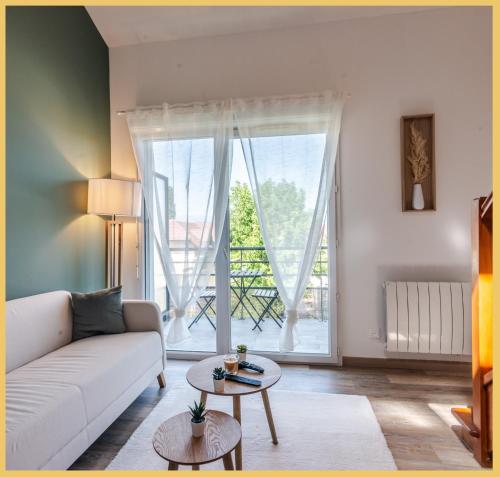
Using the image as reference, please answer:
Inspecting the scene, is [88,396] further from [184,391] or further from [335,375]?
[335,375]

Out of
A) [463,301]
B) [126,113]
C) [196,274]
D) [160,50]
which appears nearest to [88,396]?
[196,274]

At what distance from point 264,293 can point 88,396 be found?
1665 millimetres

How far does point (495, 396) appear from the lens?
50.4 inches

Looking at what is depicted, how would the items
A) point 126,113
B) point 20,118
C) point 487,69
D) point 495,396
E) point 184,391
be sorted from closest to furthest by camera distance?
point 495,396 < point 20,118 < point 184,391 < point 487,69 < point 126,113

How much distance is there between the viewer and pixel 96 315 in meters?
2.21

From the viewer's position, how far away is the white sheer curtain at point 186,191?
2781 mm

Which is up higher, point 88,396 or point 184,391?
point 88,396

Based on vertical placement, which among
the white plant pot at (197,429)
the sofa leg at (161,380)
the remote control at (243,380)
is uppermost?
the remote control at (243,380)

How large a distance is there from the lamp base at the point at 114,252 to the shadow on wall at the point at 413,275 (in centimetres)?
233

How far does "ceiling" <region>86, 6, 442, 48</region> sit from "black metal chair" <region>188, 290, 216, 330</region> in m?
2.42

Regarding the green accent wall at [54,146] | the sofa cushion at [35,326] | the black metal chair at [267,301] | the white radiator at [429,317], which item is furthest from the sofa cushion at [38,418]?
the white radiator at [429,317]

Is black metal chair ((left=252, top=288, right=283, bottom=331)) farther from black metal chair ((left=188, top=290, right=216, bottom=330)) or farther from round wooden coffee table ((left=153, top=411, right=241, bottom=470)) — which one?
round wooden coffee table ((left=153, top=411, right=241, bottom=470))

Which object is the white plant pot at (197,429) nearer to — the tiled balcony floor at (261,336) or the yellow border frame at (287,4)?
the yellow border frame at (287,4)

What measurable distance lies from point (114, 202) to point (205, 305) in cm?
124
